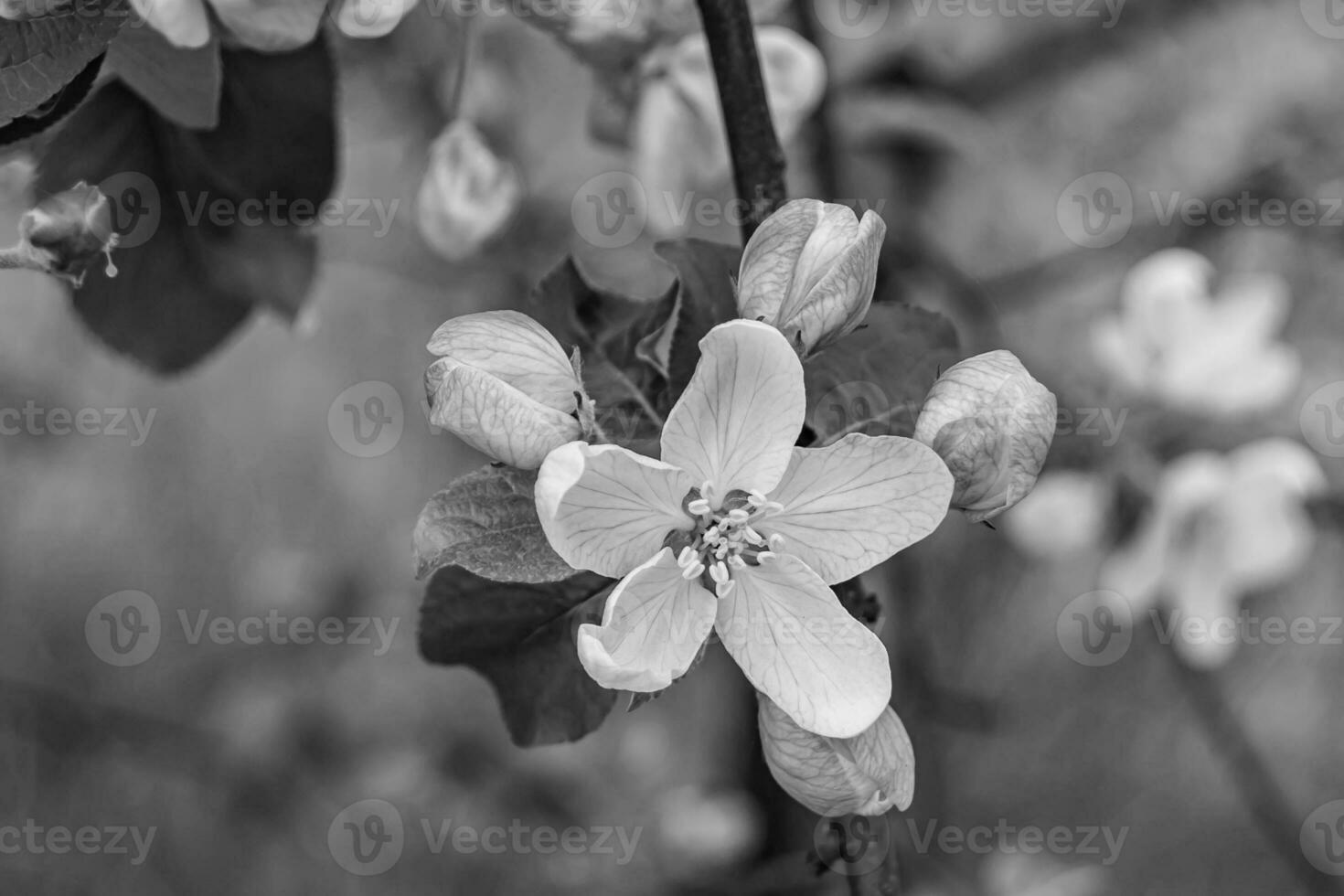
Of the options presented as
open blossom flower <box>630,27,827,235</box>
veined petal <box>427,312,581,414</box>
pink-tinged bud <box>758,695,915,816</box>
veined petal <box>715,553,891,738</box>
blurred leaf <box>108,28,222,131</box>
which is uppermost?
blurred leaf <box>108,28,222,131</box>

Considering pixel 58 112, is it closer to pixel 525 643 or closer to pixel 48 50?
pixel 48 50

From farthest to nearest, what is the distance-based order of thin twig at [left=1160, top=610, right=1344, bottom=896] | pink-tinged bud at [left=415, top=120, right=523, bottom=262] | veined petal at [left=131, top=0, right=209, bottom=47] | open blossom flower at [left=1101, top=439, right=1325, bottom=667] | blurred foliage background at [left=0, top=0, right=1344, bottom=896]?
1. blurred foliage background at [left=0, top=0, right=1344, bottom=896]
2. thin twig at [left=1160, top=610, right=1344, bottom=896]
3. open blossom flower at [left=1101, top=439, right=1325, bottom=667]
4. pink-tinged bud at [left=415, top=120, right=523, bottom=262]
5. veined petal at [left=131, top=0, right=209, bottom=47]

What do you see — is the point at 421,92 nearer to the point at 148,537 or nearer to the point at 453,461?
the point at 453,461

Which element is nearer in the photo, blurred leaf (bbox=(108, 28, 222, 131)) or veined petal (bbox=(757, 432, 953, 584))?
veined petal (bbox=(757, 432, 953, 584))

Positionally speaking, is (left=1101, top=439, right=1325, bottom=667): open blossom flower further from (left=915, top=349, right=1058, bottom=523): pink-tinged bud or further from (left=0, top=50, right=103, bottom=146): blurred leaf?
(left=0, top=50, right=103, bottom=146): blurred leaf

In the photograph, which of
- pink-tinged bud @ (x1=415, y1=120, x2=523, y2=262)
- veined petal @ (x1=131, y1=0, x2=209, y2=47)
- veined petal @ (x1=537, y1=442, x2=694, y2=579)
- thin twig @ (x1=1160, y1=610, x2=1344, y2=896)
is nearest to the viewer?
veined petal @ (x1=537, y1=442, x2=694, y2=579)

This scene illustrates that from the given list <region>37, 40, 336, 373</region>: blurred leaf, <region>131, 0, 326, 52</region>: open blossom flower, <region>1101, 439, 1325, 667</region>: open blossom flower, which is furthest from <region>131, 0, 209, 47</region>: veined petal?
<region>1101, 439, 1325, 667</region>: open blossom flower

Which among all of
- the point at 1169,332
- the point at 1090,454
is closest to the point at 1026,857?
the point at 1090,454

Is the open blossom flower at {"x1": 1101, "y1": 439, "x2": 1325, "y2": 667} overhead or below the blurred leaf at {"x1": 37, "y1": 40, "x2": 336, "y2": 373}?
below

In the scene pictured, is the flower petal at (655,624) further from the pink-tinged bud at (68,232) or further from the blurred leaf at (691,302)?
the pink-tinged bud at (68,232)
